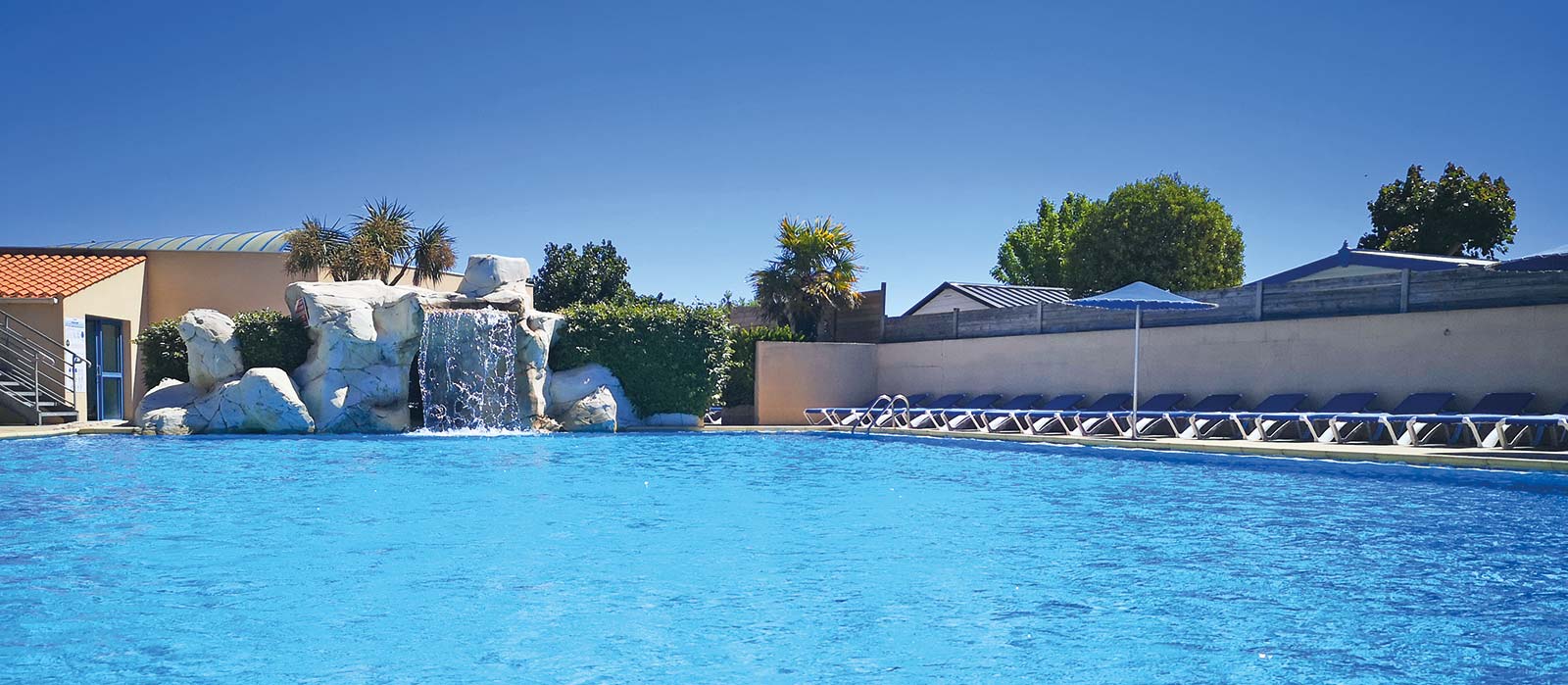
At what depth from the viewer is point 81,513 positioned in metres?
8.51

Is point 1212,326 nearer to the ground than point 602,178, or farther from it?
nearer to the ground

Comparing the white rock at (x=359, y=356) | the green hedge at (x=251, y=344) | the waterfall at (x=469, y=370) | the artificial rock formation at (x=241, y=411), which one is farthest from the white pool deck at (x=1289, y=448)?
the waterfall at (x=469, y=370)

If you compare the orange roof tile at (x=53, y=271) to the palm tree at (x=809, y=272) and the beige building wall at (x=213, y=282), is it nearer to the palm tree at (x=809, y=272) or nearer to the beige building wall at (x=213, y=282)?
the beige building wall at (x=213, y=282)

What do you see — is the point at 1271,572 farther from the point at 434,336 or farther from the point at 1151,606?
the point at 434,336

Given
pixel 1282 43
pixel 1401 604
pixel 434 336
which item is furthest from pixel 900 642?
pixel 1282 43

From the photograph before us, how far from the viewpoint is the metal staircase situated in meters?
18.0

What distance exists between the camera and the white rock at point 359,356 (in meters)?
17.8

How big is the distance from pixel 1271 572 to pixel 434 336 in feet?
52.1

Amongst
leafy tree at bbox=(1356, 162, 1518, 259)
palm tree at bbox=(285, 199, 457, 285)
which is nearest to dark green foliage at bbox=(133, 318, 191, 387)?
palm tree at bbox=(285, 199, 457, 285)

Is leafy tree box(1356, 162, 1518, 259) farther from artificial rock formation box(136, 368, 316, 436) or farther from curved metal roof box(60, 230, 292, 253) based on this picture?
curved metal roof box(60, 230, 292, 253)

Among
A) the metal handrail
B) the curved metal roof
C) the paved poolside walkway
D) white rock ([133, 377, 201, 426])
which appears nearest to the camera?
the paved poolside walkway

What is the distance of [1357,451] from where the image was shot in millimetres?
12039

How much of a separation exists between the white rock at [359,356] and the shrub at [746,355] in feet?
21.3

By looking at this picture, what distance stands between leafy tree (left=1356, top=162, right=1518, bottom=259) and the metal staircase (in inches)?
1398
